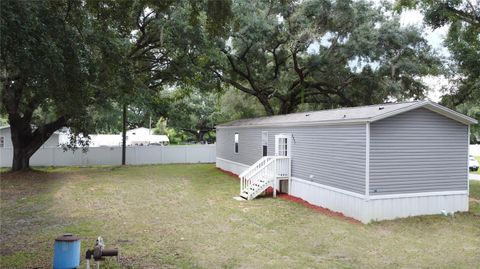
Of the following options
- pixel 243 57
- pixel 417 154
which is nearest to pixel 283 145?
pixel 417 154

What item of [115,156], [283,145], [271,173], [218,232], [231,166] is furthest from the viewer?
[115,156]

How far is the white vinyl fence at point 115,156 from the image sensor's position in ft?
77.3

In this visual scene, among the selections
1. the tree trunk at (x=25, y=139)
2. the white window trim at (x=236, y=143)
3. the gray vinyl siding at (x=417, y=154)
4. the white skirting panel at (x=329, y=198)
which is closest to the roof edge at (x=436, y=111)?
the gray vinyl siding at (x=417, y=154)

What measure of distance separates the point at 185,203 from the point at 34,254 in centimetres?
564

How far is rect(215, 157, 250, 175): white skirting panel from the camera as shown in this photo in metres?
18.9

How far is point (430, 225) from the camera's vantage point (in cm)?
926

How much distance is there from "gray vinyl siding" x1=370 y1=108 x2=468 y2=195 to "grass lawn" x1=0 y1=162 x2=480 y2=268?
38.3 inches

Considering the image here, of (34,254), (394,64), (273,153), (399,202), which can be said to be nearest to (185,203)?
(273,153)

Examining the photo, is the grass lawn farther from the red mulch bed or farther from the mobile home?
the mobile home

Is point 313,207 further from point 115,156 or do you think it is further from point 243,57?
point 115,156

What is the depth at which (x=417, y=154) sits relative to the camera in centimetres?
1006

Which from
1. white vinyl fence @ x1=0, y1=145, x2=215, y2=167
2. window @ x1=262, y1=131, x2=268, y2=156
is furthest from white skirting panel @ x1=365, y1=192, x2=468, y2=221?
white vinyl fence @ x1=0, y1=145, x2=215, y2=167

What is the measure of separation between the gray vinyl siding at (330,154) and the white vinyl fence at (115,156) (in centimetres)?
1235

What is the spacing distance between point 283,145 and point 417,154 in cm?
514
